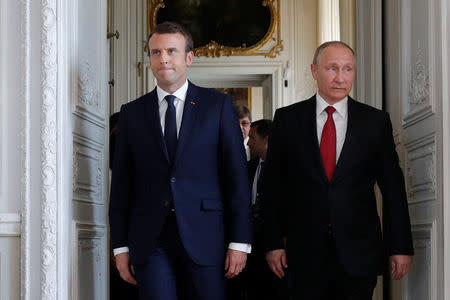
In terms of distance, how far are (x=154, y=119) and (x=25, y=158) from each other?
73cm

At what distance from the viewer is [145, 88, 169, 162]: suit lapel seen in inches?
145

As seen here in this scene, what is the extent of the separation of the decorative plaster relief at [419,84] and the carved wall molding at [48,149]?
191cm

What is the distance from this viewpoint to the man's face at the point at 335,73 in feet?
12.5

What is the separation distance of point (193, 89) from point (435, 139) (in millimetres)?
1214

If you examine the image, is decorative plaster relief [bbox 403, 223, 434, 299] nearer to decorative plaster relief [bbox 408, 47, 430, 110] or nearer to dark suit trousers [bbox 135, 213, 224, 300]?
decorative plaster relief [bbox 408, 47, 430, 110]

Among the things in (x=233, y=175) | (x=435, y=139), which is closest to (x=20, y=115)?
(x=233, y=175)

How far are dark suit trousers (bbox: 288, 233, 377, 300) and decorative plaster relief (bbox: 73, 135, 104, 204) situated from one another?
1.34 metres

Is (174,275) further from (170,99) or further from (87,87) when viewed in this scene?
(87,87)

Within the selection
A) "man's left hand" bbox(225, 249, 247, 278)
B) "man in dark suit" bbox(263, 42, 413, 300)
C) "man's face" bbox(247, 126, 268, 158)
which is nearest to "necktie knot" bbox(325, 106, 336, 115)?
"man in dark suit" bbox(263, 42, 413, 300)

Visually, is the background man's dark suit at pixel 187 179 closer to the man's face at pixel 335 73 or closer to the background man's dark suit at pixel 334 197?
the background man's dark suit at pixel 334 197

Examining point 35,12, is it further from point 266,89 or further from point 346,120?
point 266,89

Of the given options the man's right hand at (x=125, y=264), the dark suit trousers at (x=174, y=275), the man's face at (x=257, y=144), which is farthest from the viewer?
the man's face at (x=257, y=144)

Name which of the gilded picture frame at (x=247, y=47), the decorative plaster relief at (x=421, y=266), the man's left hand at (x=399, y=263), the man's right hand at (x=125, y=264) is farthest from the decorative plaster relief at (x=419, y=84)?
the gilded picture frame at (x=247, y=47)

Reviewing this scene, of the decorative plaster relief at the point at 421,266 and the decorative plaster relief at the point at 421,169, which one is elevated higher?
the decorative plaster relief at the point at 421,169
